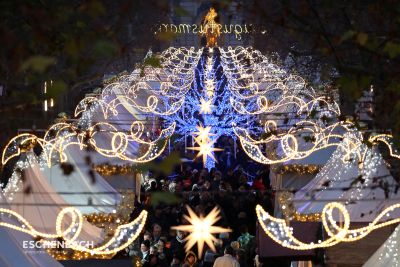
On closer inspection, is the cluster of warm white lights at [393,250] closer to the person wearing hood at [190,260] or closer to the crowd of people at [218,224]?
the crowd of people at [218,224]

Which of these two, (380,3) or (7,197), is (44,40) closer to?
(380,3)

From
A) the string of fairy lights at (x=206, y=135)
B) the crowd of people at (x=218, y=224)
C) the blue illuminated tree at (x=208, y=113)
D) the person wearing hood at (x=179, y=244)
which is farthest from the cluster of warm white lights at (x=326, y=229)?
the blue illuminated tree at (x=208, y=113)

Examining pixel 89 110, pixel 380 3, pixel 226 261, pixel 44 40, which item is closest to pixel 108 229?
pixel 226 261

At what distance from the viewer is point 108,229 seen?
19.0m

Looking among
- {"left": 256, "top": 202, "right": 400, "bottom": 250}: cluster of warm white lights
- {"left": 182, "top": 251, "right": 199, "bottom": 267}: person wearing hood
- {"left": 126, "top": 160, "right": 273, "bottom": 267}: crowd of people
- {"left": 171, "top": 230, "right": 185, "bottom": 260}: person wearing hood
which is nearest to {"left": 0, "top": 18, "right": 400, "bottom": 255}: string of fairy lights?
{"left": 256, "top": 202, "right": 400, "bottom": 250}: cluster of warm white lights

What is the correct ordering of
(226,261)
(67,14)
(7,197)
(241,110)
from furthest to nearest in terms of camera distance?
(241,110) < (226,261) < (7,197) < (67,14)

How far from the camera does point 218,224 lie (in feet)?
69.6

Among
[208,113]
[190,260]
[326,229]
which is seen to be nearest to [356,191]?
[190,260]

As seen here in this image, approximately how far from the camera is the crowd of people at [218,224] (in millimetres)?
20188

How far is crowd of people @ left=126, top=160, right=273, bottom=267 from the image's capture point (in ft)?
66.2

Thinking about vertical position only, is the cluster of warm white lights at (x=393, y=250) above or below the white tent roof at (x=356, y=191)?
below

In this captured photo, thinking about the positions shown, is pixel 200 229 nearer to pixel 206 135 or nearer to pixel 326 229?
pixel 326 229

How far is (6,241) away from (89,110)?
33.4 feet

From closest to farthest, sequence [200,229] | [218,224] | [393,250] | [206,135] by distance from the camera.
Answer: [393,250], [200,229], [218,224], [206,135]
